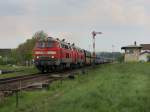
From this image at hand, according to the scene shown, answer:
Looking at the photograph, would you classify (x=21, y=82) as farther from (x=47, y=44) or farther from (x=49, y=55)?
(x=47, y=44)

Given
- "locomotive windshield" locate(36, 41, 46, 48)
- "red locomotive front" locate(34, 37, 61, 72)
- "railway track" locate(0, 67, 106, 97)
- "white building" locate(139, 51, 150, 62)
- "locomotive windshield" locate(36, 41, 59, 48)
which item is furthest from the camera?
"white building" locate(139, 51, 150, 62)

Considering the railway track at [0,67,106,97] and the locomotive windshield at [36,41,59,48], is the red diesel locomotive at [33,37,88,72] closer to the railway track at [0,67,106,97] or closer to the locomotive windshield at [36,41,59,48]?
the locomotive windshield at [36,41,59,48]

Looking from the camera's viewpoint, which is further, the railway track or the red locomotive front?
the red locomotive front

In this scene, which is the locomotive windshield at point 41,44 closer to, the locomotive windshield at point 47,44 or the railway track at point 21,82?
the locomotive windshield at point 47,44

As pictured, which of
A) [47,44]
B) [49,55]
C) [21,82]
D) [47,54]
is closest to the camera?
[21,82]

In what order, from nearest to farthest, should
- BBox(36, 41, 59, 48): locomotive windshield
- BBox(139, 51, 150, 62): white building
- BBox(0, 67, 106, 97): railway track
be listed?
BBox(0, 67, 106, 97): railway track, BBox(36, 41, 59, 48): locomotive windshield, BBox(139, 51, 150, 62): white building

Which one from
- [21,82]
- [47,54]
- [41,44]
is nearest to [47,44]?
[41,44]

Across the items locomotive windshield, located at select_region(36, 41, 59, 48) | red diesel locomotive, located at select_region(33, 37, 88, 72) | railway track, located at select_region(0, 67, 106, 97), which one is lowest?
railway track, located at select_region(0, 67, 106, 97)

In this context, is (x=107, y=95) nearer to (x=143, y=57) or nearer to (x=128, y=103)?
(x=128, y=103)

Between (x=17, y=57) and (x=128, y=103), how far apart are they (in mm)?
90438

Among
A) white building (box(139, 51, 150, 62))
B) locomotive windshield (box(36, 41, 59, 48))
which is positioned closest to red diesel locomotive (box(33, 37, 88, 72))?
locomotive windshield (box(36, 41, 59, 48))

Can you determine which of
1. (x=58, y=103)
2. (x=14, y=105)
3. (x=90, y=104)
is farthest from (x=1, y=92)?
(x=90, y=104)

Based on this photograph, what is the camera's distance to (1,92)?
56.0 feet

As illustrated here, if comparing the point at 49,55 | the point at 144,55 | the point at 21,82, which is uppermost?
the point at 144,55
